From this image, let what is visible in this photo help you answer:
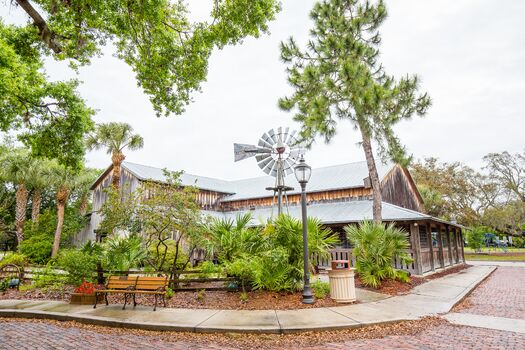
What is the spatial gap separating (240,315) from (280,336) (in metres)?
1.55

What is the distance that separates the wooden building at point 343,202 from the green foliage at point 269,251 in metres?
5.53

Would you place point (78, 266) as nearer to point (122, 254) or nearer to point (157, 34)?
point (122, 254)

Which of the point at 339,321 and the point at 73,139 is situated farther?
the point at 73,139

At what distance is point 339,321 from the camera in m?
6.43

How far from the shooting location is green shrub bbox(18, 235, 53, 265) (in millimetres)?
22234

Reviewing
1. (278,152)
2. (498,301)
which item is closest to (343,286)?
(498,301)

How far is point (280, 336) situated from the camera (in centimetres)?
582

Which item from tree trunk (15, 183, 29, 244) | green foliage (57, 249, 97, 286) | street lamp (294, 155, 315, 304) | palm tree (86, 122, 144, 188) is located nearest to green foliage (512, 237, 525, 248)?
street lamp (294, 155, 315, 304)

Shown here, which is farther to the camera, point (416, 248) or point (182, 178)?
point (182, 178)

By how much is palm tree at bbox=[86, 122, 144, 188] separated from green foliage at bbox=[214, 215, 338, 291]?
15423mm

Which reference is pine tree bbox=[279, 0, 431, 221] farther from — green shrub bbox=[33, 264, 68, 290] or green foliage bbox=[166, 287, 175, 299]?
green shrub bbox=[33, 264, 68, 290]

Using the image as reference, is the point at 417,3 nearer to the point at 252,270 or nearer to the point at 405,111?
the point at 405,111

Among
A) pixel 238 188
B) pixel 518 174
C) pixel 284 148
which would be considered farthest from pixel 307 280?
pixel 518 174

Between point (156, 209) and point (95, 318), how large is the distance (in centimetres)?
400
